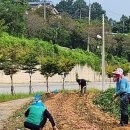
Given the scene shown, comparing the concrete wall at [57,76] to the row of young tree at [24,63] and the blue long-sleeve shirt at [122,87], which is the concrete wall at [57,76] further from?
the blue long-sleeve shirt at [122,87]

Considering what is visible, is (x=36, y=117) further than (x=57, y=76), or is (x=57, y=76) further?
(x=57, y=76)

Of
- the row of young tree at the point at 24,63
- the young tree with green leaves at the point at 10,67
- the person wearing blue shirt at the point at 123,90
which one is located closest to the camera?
the person wearing blue shirt at the point at 123,90

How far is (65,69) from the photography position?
157 feet

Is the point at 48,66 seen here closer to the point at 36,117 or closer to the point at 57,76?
the point at 57,76

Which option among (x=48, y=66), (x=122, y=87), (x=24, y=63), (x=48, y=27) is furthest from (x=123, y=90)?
(x=48, y=27)

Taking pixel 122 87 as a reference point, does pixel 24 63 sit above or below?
below

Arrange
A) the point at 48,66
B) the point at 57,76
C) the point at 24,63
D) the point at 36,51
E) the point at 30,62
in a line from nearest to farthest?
the point at 24,63
the point at 30,62
the point at 48,66
the point at 36,51
the point at 57,76

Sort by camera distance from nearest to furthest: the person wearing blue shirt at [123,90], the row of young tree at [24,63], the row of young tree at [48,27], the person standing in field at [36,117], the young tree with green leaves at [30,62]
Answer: the person standing in field at [36,117]
the person wearing blue shirt at [123,90]
the row of young tree at [24,63]
the young tree with green leaves at [30,62]
the row of young tree at [48,27]

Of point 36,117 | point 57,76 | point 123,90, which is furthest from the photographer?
point 57,76

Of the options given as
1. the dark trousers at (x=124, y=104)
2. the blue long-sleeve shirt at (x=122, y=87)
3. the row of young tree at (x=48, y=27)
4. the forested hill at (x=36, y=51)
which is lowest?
the dark trousers at (x=124, y=104)

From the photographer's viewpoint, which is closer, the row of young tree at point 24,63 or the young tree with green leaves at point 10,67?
the young tree with green leaves at point 10,67

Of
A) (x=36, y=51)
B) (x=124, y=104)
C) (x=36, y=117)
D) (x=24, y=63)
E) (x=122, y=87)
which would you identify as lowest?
(x=124, y=104)

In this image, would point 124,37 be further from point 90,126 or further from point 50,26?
point 90,126

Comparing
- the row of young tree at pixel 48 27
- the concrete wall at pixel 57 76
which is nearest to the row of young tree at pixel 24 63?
the concrete wall at pixel 57 76
